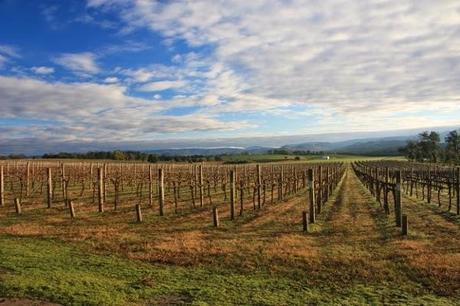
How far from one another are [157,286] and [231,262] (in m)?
2.49

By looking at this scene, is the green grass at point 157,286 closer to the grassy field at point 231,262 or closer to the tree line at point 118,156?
the grassy field at point 231,262

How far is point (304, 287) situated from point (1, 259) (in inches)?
271

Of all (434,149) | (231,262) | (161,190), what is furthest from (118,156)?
(231,262)

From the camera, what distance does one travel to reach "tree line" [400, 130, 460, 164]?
96875 millimetres

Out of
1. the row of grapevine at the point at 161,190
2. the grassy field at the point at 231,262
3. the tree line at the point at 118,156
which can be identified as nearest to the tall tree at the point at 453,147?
the tree line at the point at 118,156

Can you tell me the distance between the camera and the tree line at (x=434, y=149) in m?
96.9

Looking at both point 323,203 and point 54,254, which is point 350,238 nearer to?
point 54,254

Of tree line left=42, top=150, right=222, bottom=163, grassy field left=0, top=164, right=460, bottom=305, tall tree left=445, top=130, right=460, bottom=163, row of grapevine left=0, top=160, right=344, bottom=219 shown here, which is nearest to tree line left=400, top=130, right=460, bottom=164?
tall tree left=445, top=130, right=460, bottom=163

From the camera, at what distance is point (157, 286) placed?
326 inches

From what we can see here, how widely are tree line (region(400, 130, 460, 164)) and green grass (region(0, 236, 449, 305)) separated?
9608 centimetres

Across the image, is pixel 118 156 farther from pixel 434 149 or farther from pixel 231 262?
pixel 231 262

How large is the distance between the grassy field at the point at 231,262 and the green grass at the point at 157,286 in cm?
2

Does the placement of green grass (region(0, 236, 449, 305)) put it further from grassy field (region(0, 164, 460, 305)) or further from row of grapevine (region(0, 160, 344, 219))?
row of grapevine (region(0, 160, 344, 219))

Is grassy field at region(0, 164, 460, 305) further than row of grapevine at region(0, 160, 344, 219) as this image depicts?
No
